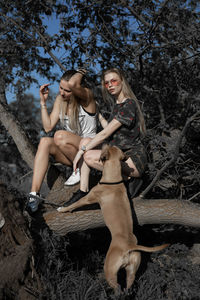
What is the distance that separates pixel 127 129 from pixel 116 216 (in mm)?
1158

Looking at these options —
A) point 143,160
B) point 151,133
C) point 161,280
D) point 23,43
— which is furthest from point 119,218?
point 23,43

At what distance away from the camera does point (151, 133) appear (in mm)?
4242

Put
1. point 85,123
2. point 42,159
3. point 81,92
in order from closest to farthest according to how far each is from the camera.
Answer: point 42,159 → point 81,92 → point 85,123

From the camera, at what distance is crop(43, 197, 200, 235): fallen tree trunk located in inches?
145

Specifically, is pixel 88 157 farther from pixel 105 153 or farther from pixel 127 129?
pixel 127 129

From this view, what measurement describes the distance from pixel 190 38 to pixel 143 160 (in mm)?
2362

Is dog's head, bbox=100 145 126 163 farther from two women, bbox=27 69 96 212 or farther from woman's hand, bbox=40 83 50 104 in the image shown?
woman's hand, bbox=40 83 50 104

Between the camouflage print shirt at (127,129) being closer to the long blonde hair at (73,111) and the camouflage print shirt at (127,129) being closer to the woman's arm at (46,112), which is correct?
the long blonde hair at (73,111)

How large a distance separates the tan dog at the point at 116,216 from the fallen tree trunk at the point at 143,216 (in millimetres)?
135

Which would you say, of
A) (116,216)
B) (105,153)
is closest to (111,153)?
(105,153)

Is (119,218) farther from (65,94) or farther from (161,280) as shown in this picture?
(65,94)

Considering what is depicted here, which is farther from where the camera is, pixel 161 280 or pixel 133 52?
pixel 133 52

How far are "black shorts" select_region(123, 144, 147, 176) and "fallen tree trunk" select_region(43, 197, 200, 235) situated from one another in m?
0.50

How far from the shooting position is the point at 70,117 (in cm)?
433
